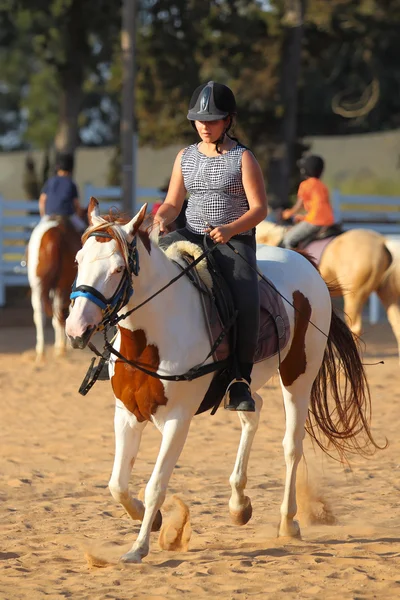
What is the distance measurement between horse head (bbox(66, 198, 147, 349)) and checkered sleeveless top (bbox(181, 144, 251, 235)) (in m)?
0.72

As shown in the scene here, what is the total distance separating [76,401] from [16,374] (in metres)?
1.88

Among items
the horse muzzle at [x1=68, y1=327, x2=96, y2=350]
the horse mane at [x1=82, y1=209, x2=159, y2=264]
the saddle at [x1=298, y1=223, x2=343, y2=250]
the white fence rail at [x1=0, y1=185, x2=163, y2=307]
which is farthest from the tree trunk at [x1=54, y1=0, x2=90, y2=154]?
the horse muzzle at [x1=68, y1=327, x2=96, y2=350]

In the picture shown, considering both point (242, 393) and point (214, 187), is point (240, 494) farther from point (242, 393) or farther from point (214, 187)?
point (214, 187)

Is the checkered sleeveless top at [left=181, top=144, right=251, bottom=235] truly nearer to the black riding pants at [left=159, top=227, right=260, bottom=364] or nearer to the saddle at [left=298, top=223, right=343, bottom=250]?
the black riding pants at [left=159, top=227, right=260, bottom=364]

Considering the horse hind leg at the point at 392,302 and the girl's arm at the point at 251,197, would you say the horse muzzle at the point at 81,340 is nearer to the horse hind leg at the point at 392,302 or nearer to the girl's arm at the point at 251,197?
the girl's arm at the point at 251,197

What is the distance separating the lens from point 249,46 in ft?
77.7

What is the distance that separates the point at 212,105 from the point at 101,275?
1.23 metres

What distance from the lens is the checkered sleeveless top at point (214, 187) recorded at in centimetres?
564

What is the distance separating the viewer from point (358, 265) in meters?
12.9

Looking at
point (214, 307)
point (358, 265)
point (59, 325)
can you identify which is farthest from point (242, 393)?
point (59, 325)

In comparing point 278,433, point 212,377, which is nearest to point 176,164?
point 212,377

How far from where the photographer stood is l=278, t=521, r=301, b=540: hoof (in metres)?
6.02

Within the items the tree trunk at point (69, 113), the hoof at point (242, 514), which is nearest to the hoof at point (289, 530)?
the hoof at point (242, 514)

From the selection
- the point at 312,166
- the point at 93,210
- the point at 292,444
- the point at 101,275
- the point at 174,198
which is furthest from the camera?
the point at 312,166
